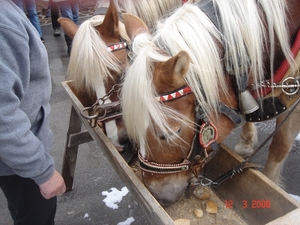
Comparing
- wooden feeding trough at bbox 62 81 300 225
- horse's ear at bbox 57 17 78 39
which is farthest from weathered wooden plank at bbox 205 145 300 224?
horse's ear at bbox 57 17 78 39

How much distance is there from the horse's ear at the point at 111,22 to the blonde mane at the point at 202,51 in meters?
0.57

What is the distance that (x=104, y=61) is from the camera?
5.48ft

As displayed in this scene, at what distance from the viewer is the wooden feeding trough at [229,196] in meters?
1.11

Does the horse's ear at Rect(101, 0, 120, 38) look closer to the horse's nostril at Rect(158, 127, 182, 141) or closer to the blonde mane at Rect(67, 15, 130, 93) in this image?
the blonde mane at Rect(67, 15, 130, 93)

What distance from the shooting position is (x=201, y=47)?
3.68 feet

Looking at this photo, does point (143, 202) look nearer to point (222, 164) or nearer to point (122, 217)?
point (222, 164)

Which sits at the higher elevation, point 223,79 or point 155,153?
point 223,79

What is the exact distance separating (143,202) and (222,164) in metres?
0.70

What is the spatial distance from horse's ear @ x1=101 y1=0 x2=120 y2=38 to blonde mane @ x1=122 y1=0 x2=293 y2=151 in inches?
22.3

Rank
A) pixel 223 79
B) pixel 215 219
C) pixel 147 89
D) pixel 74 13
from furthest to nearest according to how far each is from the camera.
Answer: pixel 74 13, pixel 215 219, pixel 223 79, pixel 147 89

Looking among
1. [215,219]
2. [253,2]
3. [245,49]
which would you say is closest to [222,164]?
[215,219]

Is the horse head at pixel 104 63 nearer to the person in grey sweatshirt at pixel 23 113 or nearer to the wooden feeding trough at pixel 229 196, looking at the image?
the wooden feeding trough at pixel 229 196

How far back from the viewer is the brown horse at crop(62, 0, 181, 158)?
1.65 metres

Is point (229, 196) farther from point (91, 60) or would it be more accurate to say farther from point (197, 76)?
point (91, 60)
